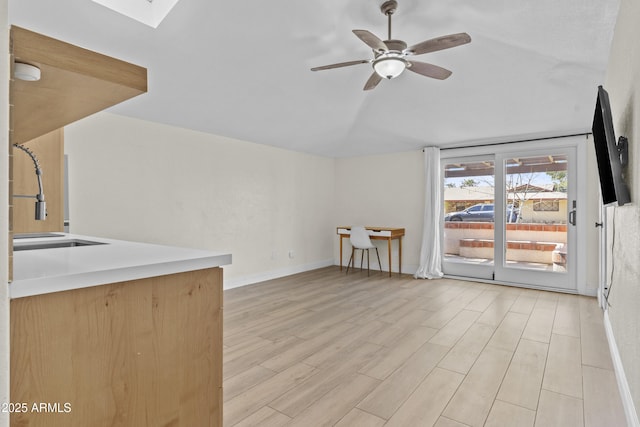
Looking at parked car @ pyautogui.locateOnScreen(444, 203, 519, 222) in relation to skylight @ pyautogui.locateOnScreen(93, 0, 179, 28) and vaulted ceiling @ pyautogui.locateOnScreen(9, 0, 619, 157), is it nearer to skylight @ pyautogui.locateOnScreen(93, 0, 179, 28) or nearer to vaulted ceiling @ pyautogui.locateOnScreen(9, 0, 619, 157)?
vaulted ceiling @ pyautogui.locateOnScreen(9, 0, 619, 157)

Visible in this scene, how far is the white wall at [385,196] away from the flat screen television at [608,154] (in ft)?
11.4

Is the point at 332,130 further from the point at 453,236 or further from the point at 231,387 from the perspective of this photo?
the point at 231,387

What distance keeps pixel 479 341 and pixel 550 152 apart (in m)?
3.11

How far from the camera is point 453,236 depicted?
5344 mm

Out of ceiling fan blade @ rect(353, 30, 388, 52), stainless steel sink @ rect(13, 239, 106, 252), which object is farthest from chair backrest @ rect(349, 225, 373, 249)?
stainless steel sink @ rect(13, 239, 106, 252)

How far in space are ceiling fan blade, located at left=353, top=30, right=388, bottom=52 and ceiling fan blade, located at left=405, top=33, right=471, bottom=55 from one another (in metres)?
0.19

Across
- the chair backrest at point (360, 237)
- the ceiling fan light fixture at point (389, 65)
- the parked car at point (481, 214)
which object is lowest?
the chair backrest at point (360, 237)

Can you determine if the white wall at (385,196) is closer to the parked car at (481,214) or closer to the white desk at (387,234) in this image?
the white desk at (387,234)

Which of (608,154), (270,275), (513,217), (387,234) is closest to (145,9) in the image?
(608,154)

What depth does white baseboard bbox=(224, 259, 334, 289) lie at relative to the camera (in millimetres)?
4672

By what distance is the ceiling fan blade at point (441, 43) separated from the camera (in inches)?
88.4

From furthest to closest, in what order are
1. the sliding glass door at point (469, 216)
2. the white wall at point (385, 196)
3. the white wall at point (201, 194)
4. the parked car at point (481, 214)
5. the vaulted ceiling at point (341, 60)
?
the white wall at point (385, 196)
the sliding glass door at point (469, 216)
the parked car at point (481, 214)
the white wall at point (201, 194)
the vaulted ceiling at point (341, 60)

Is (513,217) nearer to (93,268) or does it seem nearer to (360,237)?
(360,237)

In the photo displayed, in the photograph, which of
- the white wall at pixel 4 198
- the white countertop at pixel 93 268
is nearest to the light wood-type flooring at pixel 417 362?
the white countertop at pixel 93 268
